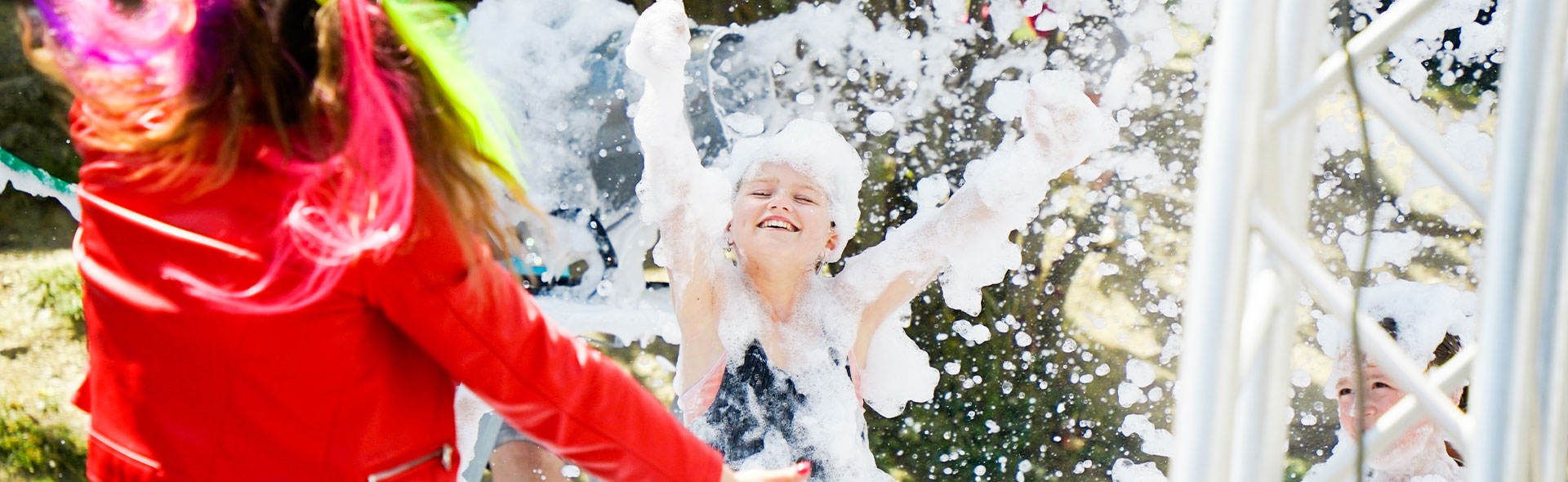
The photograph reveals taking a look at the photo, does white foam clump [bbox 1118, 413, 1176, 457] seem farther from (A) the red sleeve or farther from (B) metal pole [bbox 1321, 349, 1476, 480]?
(A) the red sleeve

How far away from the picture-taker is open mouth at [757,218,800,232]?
7.92 ft

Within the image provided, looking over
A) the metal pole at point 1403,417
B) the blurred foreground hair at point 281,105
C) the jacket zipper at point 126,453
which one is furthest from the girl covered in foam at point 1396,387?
the jacket zipper at point 126,453

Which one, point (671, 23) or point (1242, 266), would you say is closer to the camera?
point (1242, 266)

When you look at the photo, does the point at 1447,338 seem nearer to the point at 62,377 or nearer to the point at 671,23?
the point at 671,23

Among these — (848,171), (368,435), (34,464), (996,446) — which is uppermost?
(848,171)

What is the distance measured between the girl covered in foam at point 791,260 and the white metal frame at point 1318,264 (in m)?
1.09

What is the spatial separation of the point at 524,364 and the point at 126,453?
350 millimetres

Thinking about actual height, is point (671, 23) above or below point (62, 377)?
above

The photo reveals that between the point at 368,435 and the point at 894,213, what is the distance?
263 centimetres

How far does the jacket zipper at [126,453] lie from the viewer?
99 cm

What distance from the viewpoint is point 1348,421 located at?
2.40 meters

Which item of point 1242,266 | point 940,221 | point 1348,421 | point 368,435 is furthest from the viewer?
point 940,221

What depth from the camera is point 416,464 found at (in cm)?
107

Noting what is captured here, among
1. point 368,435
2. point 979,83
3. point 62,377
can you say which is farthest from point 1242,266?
point 62,377
